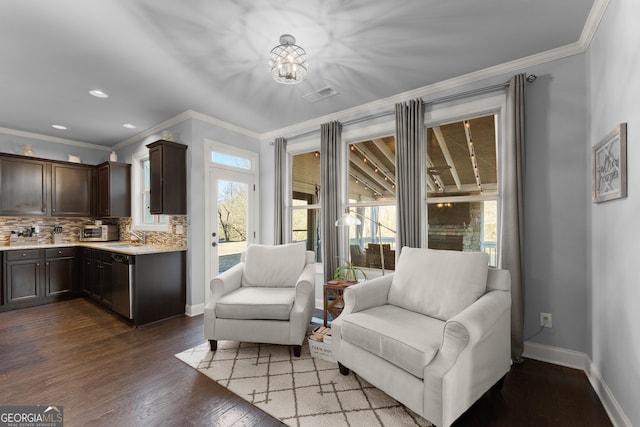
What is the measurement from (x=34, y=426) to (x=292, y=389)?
1.56 metres

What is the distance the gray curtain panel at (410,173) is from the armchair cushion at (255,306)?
1358mm

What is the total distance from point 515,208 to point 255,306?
7.69 feet

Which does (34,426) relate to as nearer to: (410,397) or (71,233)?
(410,397)

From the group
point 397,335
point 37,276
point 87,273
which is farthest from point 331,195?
point 37,276

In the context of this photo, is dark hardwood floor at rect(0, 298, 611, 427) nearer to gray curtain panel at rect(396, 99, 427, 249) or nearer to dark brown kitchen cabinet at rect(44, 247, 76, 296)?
gray curtain panel at rect(396, 99, 427, 249)

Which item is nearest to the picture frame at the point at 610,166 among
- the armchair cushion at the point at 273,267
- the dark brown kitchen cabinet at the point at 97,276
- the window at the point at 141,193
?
the armchair cushion at the point at 273,267

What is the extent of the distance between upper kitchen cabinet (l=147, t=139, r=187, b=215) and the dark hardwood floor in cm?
149

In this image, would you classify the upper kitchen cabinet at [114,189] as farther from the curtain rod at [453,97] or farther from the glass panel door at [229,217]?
the curtain rod at [453,97]

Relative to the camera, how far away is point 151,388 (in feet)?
6.70

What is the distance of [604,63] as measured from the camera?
6.37 feet

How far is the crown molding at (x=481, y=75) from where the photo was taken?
204 centimetres

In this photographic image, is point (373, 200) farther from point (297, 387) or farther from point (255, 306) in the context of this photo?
point (297, 387)

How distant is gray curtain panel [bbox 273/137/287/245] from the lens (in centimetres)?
416

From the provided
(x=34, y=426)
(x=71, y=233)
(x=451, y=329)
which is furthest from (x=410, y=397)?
(x=71, y=233)
